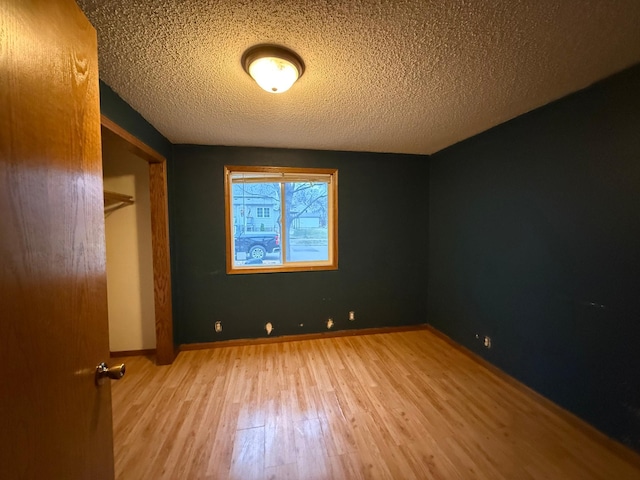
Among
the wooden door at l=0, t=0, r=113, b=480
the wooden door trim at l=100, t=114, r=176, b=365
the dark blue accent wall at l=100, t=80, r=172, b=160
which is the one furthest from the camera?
the wooden door trim at l=100, t=114, r=176, b=365

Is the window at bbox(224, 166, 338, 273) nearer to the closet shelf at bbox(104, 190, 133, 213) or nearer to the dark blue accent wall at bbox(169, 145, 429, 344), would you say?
the dark blue accent wall at bbox(169, 145, 429, 344)

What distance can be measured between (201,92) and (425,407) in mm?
2700

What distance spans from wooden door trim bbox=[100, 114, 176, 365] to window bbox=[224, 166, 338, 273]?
1.94ft

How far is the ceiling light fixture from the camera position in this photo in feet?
4.11

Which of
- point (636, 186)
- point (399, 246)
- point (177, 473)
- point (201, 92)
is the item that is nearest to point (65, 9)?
point (201, 92)

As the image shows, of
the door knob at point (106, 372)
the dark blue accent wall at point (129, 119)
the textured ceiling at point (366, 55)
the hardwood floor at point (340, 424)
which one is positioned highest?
the textured ceiling at point (366, 55)

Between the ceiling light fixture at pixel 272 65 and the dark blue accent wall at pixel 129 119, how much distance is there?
91 centimetres

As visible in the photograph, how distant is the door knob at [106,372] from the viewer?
0.79 metres

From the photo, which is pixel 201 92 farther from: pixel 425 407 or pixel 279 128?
pixel 425 407

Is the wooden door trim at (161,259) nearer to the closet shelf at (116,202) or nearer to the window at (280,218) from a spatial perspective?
the closet shelf at (116,202)

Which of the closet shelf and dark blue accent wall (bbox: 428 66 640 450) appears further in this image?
the closet shelf

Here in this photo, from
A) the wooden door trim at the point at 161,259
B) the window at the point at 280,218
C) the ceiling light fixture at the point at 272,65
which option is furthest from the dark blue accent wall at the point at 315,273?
the ceiling light fixture at the point at 272,65

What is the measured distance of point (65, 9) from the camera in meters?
0.70

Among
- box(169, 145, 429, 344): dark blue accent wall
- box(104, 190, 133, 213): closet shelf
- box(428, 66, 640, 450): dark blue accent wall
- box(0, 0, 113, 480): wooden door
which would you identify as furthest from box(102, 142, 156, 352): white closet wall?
box(428, 66, 640, 450): dark blue accent wall
